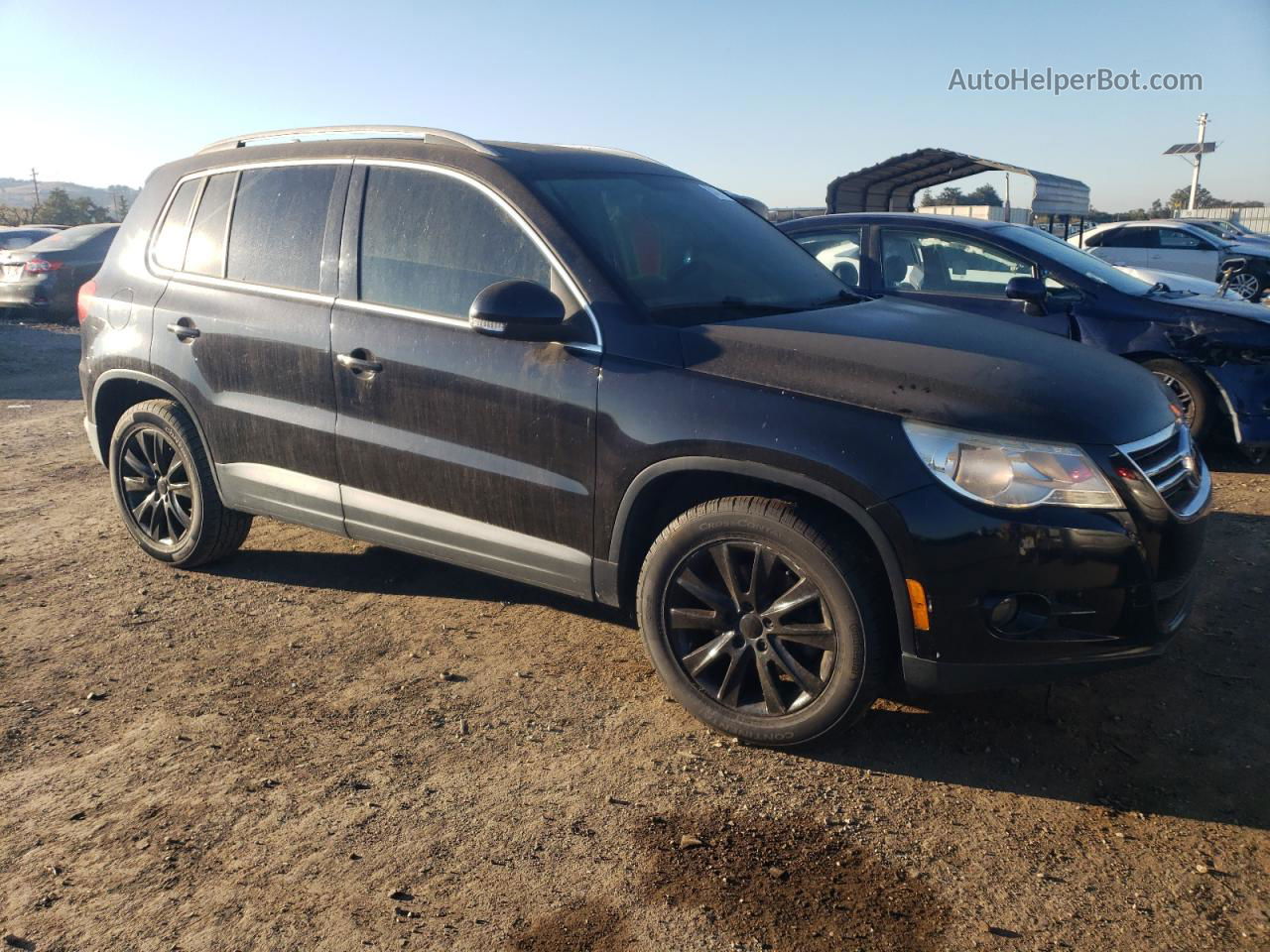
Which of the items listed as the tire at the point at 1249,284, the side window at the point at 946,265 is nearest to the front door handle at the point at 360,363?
the side window at the point at 946,265

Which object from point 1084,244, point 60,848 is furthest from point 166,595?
point 1084,244

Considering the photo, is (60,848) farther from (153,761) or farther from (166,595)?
(166,595)

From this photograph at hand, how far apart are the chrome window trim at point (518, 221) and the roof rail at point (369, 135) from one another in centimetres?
13

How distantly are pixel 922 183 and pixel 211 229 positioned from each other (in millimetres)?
13865

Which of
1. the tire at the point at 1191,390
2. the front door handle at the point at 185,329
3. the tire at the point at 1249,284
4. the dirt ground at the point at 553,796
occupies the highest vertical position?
the tire at the point at 1249,284

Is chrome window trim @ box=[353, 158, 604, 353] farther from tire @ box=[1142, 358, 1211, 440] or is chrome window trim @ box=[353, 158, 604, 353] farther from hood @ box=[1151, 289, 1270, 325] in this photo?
hood @ box=[1151, 289, 1270, 325]

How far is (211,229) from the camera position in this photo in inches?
185

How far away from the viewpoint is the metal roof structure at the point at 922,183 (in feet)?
47.9

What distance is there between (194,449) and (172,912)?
2595 millimetres

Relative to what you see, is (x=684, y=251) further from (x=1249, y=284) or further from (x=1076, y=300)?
(x=1249, y=284)

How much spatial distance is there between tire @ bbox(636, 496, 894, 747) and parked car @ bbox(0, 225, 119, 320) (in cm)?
1469

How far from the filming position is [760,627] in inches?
128

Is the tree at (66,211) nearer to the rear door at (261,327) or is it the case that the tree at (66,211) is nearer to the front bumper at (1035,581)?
the rear door at (261,327)

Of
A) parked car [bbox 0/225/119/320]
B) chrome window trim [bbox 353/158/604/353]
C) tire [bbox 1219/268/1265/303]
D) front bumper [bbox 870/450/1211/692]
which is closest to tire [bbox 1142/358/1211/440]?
front bumper [bbox 870/450/1211/692]
